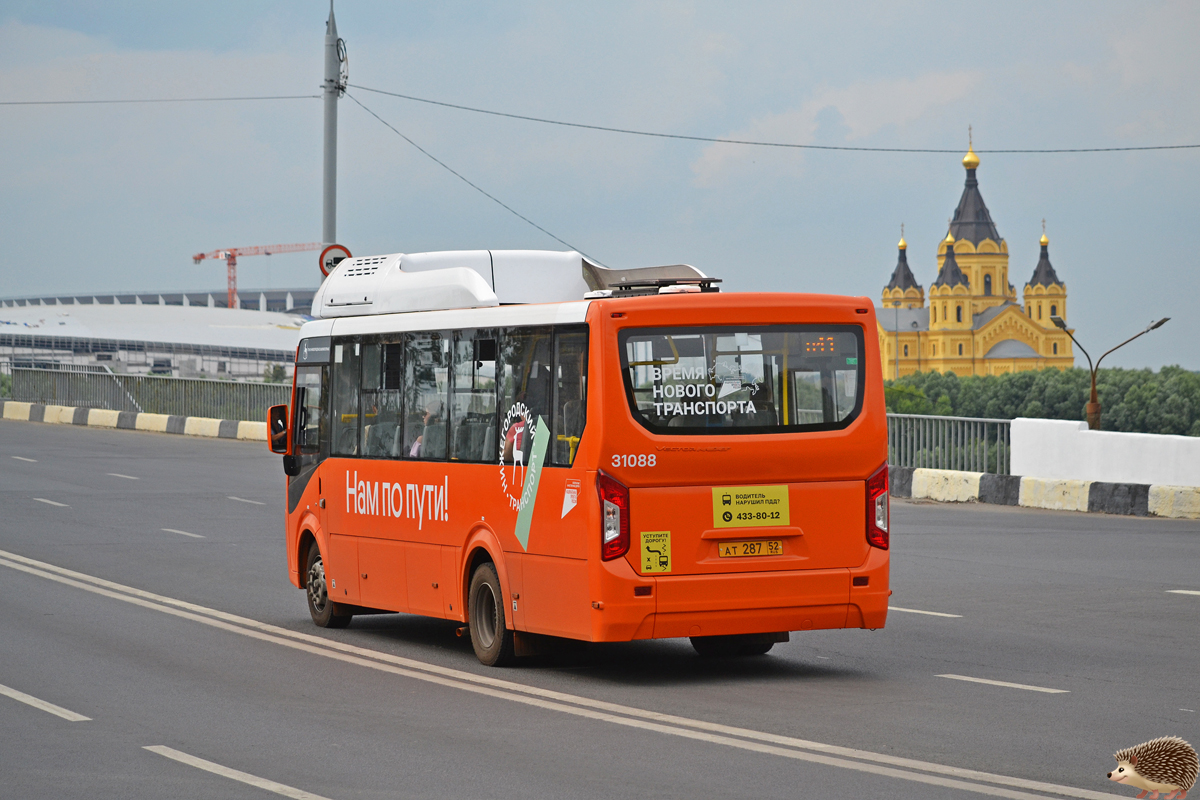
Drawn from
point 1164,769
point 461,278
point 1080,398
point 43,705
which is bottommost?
point 43,705

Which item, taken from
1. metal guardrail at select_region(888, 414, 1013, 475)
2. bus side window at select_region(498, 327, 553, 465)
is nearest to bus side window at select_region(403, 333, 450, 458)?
bus side window at select_region(498, 327, 553, 465)

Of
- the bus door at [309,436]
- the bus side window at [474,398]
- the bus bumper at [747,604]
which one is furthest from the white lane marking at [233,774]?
the bus door at [309,436]

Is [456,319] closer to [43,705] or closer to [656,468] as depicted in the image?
[656,468]

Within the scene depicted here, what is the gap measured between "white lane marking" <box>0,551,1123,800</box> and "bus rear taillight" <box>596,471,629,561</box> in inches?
35.7

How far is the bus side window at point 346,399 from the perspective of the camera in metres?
12.5

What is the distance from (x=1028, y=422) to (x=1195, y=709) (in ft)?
55.8

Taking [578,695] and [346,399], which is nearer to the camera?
[578,695]

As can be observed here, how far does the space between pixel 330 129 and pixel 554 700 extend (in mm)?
19003

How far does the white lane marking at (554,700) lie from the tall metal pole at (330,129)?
38.7 feet

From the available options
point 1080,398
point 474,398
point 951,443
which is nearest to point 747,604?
point 474,398

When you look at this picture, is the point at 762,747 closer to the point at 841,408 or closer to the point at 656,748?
the point at 656,748

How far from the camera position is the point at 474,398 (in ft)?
35.8

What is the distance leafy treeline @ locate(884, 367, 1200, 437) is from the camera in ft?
493

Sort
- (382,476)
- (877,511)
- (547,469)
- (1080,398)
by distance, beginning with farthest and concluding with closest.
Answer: (1080,398), (382,476), (877,511), (547,469)
